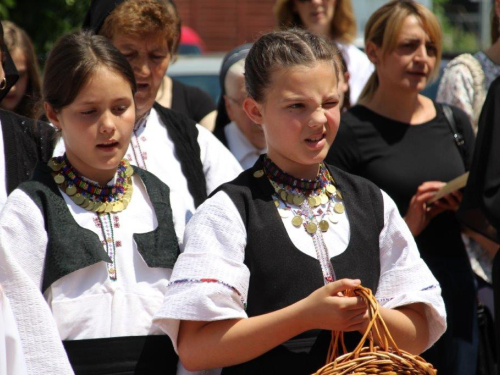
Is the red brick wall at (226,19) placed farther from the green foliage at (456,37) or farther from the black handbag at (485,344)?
the black handbag at (485,344)

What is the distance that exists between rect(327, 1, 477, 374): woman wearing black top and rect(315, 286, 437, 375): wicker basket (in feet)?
4.88

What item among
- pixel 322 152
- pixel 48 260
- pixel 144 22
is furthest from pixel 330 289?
pixel 144 22

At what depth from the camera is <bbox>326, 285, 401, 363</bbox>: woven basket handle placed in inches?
93.7

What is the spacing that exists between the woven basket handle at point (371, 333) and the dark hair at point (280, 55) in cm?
70

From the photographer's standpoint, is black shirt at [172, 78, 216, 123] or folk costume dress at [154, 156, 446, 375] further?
black shirt at [172, 78, 216, 123]

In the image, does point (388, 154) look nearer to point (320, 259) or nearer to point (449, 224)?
point (449, 224)

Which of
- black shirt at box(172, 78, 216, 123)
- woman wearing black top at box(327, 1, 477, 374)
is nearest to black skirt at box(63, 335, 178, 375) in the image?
woman wearing black top at box(327, 1, 477, 374)

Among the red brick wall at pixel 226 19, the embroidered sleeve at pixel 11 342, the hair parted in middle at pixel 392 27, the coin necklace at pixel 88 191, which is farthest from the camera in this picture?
the red brick wall at pixel 226 19

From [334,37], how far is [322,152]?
261 centimetres

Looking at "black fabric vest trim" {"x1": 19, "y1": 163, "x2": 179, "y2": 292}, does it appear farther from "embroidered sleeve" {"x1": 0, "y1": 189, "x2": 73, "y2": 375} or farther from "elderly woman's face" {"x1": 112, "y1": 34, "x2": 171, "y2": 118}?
"elderly woman's face" {"x1": 112, "y1": 34, "x2": 171, "y2": 118}

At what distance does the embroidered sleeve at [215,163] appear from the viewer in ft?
11.0

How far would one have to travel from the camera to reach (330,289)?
2.45 metres

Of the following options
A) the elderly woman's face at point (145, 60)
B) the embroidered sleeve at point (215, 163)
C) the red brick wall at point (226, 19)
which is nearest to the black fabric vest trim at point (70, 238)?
the embroidered sleeve at point (215, 163)

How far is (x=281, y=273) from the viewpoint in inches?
104
